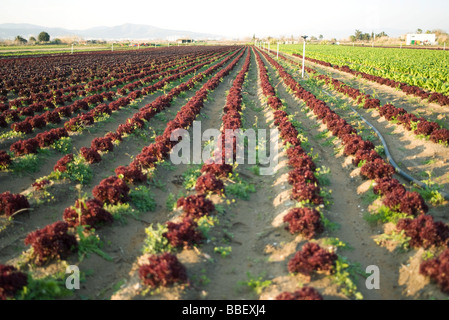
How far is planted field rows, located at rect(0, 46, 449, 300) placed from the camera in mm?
4723

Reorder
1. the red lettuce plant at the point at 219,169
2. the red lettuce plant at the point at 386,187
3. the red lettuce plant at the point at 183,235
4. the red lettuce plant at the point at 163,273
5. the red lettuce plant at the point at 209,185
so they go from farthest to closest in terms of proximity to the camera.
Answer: the red lettuce plant at the point at 219,169, the red lettuce plant at the point at 209,185, the red lettuce plant at the point at 386,187, the red lettuce plant at the point at 183,235, the red lettuce plant at the point at 163,273

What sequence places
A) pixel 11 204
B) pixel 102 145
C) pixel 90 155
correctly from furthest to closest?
pixel 102 145 < pixel 90 155 < pixel 11 204

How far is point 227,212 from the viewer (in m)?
6.80

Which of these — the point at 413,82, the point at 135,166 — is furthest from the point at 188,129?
the point at 413,82

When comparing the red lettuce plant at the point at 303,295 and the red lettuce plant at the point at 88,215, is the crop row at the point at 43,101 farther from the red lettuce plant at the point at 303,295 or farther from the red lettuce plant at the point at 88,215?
the red lettuce plant at the point at 303,295

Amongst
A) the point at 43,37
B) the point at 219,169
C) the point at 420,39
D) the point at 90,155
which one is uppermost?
the point at 420,39

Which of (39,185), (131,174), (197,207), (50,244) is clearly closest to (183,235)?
(197,207)

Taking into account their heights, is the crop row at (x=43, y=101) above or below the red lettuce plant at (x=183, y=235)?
above

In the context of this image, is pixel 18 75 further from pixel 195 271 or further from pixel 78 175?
pixel 195 271

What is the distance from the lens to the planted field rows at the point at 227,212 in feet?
15.5

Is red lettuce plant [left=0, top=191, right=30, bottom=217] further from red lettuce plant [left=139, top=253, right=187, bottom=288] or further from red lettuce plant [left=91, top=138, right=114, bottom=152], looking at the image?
red lettuce plant [left=139, top=253, right=187, bottom=288]

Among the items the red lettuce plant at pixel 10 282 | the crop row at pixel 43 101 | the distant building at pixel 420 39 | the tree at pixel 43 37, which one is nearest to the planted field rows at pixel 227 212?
the red lettuce plant at pixel 10 282

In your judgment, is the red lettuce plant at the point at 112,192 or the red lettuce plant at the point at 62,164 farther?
the red lettuce plant at the point at 62,164

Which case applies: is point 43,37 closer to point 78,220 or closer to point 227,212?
point 78,220
